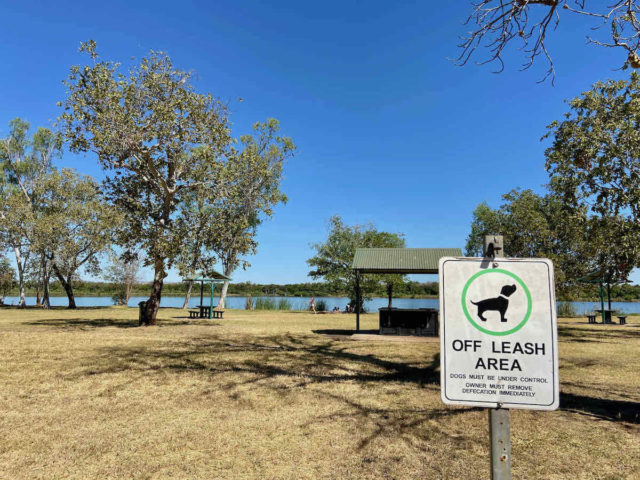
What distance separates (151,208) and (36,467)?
1458 centimetres

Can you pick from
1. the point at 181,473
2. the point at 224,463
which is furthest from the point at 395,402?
the point at 181,473

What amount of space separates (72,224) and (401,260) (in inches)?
1042

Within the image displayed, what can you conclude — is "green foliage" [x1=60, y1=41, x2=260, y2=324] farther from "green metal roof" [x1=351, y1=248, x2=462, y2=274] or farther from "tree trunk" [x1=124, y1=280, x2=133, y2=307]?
"tree trunk" [x1=124, y1=280, x2=133, y2=307]

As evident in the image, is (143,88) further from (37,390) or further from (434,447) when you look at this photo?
(434,447)

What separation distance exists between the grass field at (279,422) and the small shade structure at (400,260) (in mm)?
6820

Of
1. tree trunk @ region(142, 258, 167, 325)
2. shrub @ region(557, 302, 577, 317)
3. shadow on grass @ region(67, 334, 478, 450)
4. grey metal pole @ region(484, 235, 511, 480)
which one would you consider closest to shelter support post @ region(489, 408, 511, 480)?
grey metal pole @ region(484, 235, 511, 480)

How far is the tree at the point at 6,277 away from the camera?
41219mm

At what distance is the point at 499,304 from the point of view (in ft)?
5.20

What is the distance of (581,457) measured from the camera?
4.11 meters

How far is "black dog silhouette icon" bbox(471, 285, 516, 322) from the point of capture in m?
1.58

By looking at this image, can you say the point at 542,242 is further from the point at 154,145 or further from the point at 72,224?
the point at 72,224

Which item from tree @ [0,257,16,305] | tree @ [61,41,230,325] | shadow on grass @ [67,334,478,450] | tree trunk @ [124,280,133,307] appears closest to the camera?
shadow on grass @ [67,334,478,450]

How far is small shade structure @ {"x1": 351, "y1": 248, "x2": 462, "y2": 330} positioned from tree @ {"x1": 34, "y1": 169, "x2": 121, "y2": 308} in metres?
20.3

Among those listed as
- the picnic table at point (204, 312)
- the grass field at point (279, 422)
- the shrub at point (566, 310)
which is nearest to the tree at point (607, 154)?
the grass field at point (279, 422)
